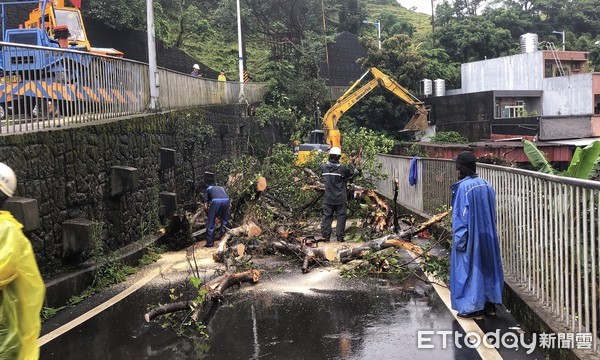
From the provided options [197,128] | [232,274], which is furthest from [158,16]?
[232,274]

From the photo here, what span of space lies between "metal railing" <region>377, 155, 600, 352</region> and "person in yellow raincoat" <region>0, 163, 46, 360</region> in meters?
3.62

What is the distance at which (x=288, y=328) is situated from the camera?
5832 millimetres

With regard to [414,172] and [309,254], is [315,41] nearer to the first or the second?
[414,172]

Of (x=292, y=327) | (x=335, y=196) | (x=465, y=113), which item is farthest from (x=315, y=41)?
(x=292, y=327)

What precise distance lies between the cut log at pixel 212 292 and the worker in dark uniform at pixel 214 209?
3502 mm

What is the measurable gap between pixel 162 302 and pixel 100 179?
123 inches

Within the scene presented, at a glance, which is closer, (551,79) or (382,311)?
(382,311)

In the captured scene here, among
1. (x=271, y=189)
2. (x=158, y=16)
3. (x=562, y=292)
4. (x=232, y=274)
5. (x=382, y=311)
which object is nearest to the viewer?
(x=562, y=292)

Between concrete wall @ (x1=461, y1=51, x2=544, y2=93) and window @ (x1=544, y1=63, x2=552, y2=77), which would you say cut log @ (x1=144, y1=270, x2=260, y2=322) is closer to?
concrete wall @ (x1=461, y1=51, x2=544, y2=93)

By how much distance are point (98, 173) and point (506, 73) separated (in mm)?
38514

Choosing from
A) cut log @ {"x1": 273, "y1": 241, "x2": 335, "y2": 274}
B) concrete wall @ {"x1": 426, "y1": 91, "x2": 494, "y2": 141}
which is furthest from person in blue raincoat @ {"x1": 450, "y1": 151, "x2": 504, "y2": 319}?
concrete wall @ {"x1": 426, "y1": 91, "x2": 494, "y2": 141}

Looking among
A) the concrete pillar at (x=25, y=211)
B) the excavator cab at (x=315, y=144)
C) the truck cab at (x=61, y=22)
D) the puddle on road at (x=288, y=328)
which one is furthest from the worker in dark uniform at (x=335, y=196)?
the excavator cab at (x=315, y=144)

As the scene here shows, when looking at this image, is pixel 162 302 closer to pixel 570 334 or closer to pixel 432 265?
pixel 432 265

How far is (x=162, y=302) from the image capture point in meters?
7.05
